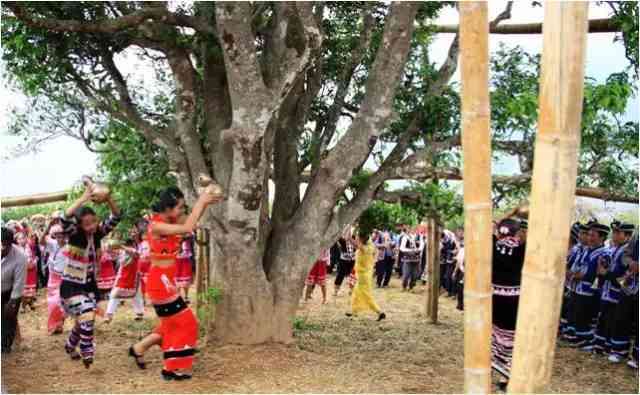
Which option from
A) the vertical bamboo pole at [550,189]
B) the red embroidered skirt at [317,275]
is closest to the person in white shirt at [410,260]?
the red embroidered skirt at [317,275]

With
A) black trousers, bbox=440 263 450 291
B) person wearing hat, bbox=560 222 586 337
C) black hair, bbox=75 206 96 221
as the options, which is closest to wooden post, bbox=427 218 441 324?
person wearing hat, bbox=560 222 586 337

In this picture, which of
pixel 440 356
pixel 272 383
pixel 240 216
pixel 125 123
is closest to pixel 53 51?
pixel 125 123

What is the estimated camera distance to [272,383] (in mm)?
7488

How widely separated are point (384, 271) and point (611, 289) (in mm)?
10273

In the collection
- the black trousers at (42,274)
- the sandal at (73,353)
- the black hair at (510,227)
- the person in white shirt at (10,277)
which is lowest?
the black trousers at (42,274)

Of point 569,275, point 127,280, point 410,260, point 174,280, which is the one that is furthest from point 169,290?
point 410,260

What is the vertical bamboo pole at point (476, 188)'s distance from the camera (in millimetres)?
2713

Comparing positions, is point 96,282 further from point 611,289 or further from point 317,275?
point 317,275

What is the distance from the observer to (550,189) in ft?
8.25

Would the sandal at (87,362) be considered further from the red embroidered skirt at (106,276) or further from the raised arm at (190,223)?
the red embroidered skirt at (106,276)

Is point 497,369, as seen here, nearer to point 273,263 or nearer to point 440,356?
point 440,356

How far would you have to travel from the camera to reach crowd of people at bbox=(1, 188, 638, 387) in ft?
23.8

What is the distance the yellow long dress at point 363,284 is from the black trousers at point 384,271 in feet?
Result: 20.4

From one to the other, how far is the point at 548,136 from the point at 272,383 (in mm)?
5529
